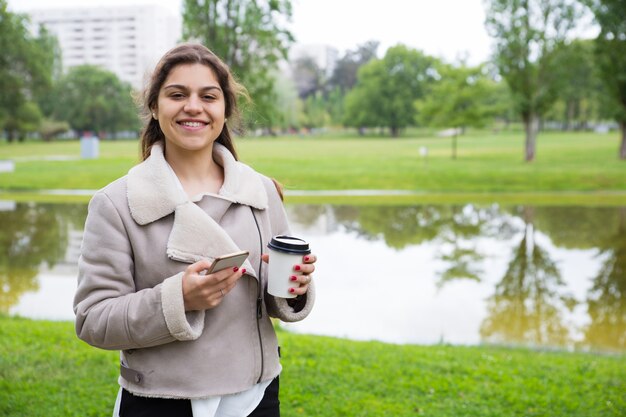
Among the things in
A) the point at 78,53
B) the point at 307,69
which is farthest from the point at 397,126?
the point at 78,53

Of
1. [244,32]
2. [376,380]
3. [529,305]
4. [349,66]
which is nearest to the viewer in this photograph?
[376,380]

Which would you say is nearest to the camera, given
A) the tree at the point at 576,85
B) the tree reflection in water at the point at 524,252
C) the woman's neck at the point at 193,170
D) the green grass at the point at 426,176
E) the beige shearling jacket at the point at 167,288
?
the beige shearling jacket at the point at 167,288

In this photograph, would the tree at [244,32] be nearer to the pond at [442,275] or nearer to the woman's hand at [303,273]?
the pond at [442,275]

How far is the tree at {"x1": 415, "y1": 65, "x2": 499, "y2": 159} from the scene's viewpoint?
27812 mm

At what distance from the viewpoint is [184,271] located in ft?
5.15

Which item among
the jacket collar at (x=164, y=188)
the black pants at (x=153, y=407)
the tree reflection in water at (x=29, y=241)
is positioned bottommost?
the tree reflection in water at (x=29, y=241)

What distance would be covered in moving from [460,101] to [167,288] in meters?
27.9

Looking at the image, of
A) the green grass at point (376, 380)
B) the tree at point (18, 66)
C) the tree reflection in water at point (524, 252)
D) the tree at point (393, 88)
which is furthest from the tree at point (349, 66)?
the green grass at point (376, 380)

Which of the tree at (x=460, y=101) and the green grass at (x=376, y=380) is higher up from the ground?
the tree at (x=460, y=101)

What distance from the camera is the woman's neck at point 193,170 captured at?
1808 mm

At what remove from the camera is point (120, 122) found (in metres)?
63.4

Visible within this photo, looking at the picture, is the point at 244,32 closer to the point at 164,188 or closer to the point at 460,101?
the point at 460,101

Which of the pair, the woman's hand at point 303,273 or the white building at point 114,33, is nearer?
the woman's hand at point 303,273

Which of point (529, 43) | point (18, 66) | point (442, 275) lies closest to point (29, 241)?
point (442, 275)
